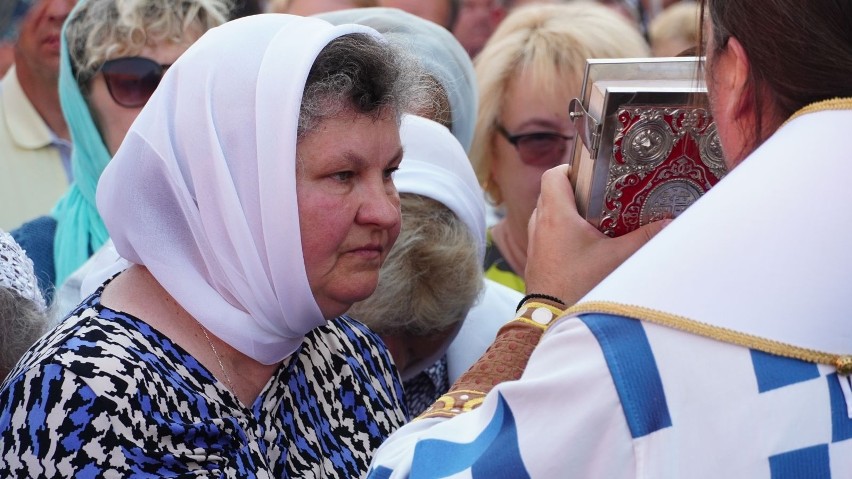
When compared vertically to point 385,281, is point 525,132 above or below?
below

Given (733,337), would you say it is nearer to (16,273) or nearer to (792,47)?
(792,47)

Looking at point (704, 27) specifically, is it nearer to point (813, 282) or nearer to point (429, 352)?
point (813, 282)

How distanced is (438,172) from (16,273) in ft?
3.94

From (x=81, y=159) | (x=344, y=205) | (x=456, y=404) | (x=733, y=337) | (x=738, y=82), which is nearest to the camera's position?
(x=733, y=337)

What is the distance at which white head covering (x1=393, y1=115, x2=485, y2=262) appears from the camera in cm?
321

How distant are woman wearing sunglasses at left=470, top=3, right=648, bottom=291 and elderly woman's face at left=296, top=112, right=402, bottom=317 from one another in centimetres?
187

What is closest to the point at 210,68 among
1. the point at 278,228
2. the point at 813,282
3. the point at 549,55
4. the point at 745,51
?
the point at 278,228

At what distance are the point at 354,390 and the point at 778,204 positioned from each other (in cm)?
127

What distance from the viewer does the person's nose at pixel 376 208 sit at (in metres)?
2.25

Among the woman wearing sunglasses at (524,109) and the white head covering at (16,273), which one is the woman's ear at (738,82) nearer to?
the white head covering at (16,273)

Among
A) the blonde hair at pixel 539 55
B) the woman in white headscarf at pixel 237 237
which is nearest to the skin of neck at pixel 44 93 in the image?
the blonde hair at pixel 539 55

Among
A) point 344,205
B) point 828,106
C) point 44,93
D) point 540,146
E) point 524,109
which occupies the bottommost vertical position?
point 540,146

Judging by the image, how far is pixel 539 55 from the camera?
165 inches

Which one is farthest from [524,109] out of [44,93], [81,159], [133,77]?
[44,93]
